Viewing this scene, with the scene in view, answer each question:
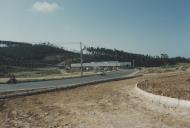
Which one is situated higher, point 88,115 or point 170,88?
point 170,88

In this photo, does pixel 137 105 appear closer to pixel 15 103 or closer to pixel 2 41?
pixel 15 103

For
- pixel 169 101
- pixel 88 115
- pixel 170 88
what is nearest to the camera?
pixel 88 115

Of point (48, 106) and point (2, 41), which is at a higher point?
point (2, 41)

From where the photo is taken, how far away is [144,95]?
1011 inches

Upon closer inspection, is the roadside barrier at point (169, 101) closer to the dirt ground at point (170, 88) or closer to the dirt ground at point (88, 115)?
the dirt ground at point (88, 115)

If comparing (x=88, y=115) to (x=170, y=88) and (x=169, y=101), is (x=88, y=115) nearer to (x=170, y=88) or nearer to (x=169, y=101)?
(x=169, y=101)

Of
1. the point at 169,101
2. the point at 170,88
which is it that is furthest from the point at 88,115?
the point at 170,88

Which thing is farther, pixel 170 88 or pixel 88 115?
pixel 170 88

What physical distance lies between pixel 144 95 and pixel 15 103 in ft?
34.2

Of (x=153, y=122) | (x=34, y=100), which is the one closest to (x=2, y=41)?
(x=34, y=100)

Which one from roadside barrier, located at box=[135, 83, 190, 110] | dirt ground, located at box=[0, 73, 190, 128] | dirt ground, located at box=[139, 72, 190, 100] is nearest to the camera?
dirt ground, located at box=[0, 73, 190, 128]

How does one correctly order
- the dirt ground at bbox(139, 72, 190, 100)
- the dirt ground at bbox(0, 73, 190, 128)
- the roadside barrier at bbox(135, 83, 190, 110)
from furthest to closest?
the dirt ground at bbox(139, 72, 190, 100) < the roadside barrier at bbox(135, 83, 190, 110) < the dirt ground at bbox(0, 73, 190, 128)

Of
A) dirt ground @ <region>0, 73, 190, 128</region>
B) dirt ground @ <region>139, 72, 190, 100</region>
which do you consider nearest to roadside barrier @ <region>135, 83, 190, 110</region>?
dirt ground @ <region>0, 73, 190, 128</region>

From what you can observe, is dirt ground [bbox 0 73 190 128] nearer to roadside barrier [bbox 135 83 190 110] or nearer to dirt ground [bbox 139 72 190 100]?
roadside barrier [bbox 135 83 190 110]
